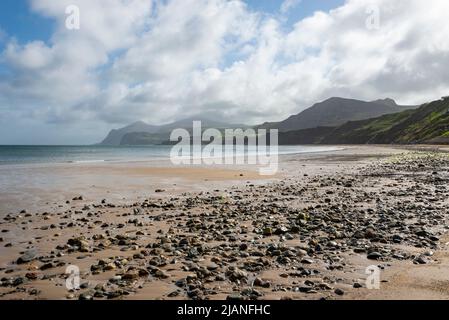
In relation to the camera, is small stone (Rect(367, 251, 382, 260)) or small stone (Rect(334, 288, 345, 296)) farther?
small stone (Rect(367, 251, 382, 260))

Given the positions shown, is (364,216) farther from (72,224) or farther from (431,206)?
(72,224)

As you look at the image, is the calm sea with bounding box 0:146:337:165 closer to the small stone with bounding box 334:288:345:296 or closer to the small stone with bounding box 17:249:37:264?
the small stone with bounding box 17:249:37:264

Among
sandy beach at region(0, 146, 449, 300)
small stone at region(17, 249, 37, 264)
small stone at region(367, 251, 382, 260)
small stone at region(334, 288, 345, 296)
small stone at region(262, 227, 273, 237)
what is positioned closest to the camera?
small stone at region(334, 288, 345, 296)

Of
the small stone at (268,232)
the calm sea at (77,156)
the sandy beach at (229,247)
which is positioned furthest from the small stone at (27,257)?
the calm sea at (77,156)

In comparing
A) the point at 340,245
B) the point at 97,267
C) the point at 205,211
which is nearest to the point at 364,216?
the point at 340,245

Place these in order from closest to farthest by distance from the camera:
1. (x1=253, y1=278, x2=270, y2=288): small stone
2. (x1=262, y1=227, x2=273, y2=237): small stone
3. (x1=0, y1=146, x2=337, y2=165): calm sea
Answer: (x1=253, y1=278, x2=270, y2=288): small stone, (x1=262, y1=227, x2=273, y2=237): small stone, (x1=0, y1=146, x2=337, y2=165): calm sea

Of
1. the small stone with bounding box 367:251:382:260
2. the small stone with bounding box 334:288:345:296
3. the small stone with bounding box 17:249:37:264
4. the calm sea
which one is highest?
the calm sea

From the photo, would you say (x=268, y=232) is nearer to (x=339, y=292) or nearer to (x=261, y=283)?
(x=261, y=283)

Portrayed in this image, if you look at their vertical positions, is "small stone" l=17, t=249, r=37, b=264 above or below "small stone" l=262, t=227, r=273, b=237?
below

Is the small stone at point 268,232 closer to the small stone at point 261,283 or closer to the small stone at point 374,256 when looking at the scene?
the small stone at point 374,256

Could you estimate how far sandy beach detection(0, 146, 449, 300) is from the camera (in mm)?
7031

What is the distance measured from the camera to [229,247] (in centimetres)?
988

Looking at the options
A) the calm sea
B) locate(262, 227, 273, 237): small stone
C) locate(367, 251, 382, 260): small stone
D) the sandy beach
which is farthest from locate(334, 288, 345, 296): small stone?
the calm sea

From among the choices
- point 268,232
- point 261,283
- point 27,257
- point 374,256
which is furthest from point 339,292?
point 27,257
